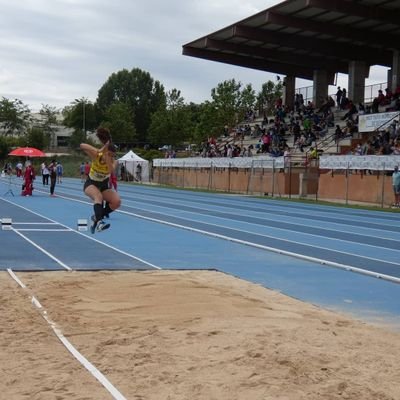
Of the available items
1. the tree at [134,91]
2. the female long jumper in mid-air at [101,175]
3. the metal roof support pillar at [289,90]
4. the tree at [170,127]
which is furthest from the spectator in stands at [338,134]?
the tree at [134,91]

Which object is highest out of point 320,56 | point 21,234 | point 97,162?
point 320,56

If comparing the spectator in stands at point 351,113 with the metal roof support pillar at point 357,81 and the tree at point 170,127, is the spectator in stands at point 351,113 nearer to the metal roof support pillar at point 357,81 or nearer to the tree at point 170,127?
the metal roof support pillar at point 357,81

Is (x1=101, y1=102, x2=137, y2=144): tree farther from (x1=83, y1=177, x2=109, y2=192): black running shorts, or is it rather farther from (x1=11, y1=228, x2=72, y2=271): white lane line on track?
(x1=83, y1=177, x2=109, y2=192): black running shorts

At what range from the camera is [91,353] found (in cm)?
569

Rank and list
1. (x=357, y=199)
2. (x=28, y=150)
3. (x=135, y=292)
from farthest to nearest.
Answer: (x=28, y=150) < (x=357, y=199) < (x=135, y=292)

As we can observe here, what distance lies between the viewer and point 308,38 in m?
45.3

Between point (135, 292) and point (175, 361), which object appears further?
point (135, 292)

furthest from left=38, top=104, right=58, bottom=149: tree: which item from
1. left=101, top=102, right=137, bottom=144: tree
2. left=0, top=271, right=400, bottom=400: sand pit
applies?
left=0, top=271, right=400, bottom=400: sand pit

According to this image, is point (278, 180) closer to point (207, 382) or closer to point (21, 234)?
point (21, 234)

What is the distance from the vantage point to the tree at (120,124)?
92.5 metres

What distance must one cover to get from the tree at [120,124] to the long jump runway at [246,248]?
69.5m

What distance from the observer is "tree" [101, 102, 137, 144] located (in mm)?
92500

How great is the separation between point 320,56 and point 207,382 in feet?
154

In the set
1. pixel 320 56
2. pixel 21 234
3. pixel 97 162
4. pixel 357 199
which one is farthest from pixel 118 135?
pixel 97 162
